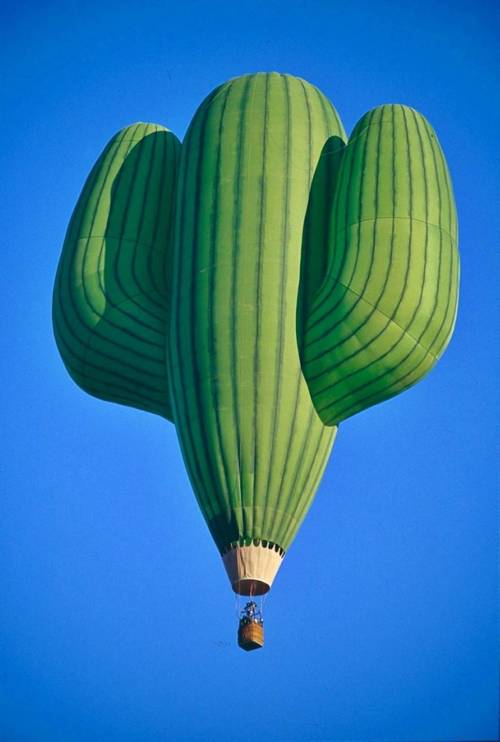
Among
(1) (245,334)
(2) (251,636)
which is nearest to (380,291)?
(1) (245,334)

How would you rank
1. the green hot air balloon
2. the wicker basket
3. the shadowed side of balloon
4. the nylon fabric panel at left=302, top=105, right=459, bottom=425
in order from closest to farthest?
the wicker basket, the green hot air balloon, the nylon fabric panel at left=302, top=105, right=459, bottom=425, the shadowed side of balloon

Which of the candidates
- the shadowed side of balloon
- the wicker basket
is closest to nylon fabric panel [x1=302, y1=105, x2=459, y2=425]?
the shadowed side of balloon

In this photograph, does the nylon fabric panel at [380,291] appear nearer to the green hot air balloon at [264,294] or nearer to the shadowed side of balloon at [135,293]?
the green hot air balloon at [264,294]

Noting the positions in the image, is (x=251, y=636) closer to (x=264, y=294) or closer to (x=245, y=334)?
→ (x=245, y=334)

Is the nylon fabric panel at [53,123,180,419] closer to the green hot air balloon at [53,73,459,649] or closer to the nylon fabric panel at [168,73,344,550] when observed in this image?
the green hot air balloon at [53,73,459,649]

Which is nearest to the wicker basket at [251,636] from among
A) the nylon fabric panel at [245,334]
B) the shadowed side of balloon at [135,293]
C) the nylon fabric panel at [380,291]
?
the nylon fabric panel at [245,334]
